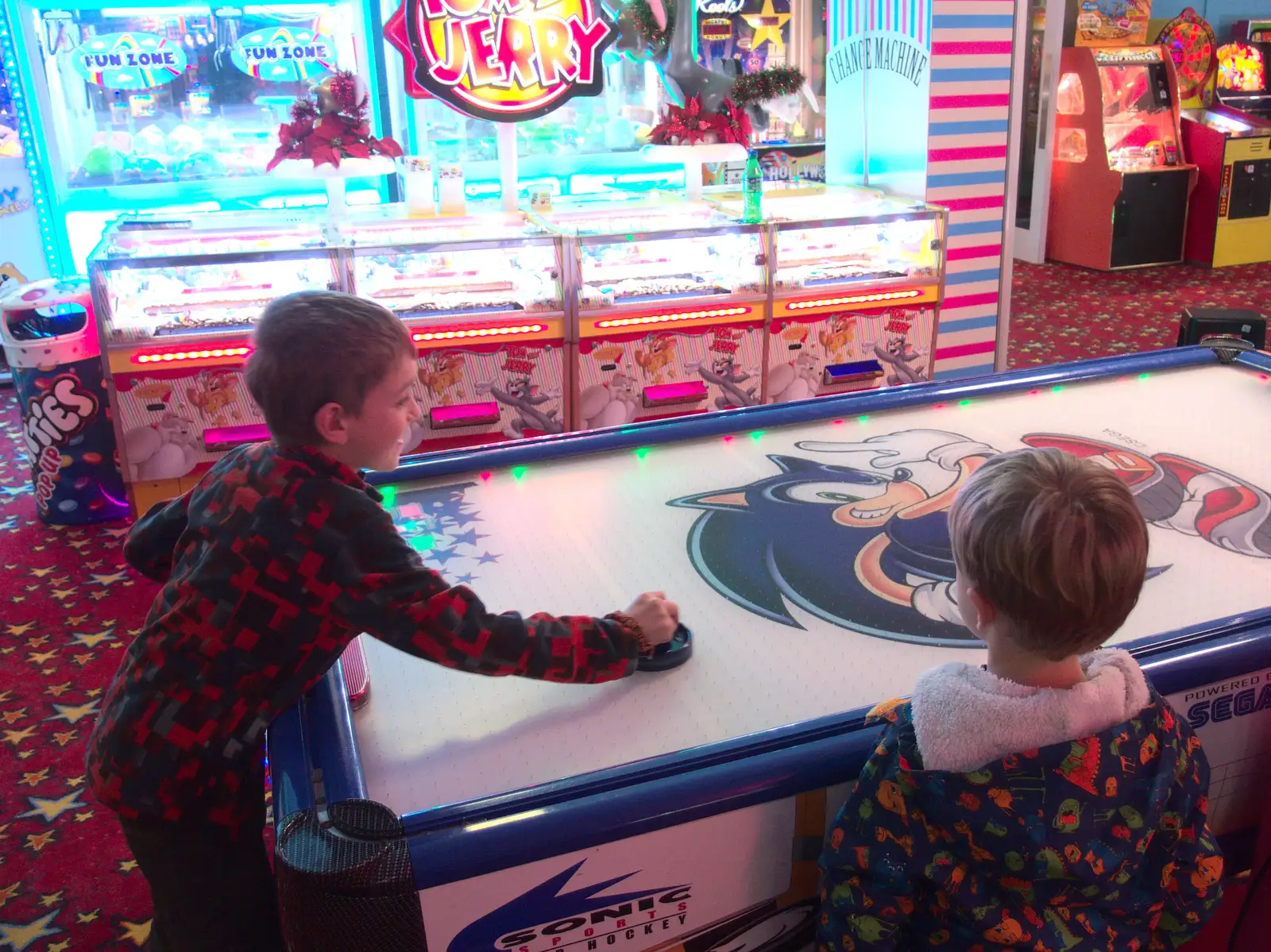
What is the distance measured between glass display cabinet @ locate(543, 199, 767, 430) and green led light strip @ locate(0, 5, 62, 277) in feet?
9.50

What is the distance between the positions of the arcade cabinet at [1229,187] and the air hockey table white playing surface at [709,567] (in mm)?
6345

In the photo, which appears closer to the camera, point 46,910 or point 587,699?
point 587,699

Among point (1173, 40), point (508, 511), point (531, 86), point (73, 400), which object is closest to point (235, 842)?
point (508, 511)

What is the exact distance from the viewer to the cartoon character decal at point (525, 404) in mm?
4305

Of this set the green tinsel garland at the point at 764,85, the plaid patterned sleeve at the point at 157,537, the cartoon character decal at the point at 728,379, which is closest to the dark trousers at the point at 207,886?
the plaid patterned sleeve at the point at 157,537

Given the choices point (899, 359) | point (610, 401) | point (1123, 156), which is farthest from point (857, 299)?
point (1123, 156)

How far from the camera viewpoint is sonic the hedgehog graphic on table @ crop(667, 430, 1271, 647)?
179cm

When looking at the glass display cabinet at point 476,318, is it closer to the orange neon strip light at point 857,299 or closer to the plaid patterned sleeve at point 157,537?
the orange neon strip light at point 857,299

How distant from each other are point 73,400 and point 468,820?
3526 mm

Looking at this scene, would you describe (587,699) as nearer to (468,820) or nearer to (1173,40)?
(468,820)

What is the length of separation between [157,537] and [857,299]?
3.61 m

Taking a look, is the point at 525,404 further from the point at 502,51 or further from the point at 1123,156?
the point at 1123,156

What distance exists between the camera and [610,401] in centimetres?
448

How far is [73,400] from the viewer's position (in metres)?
4.11
